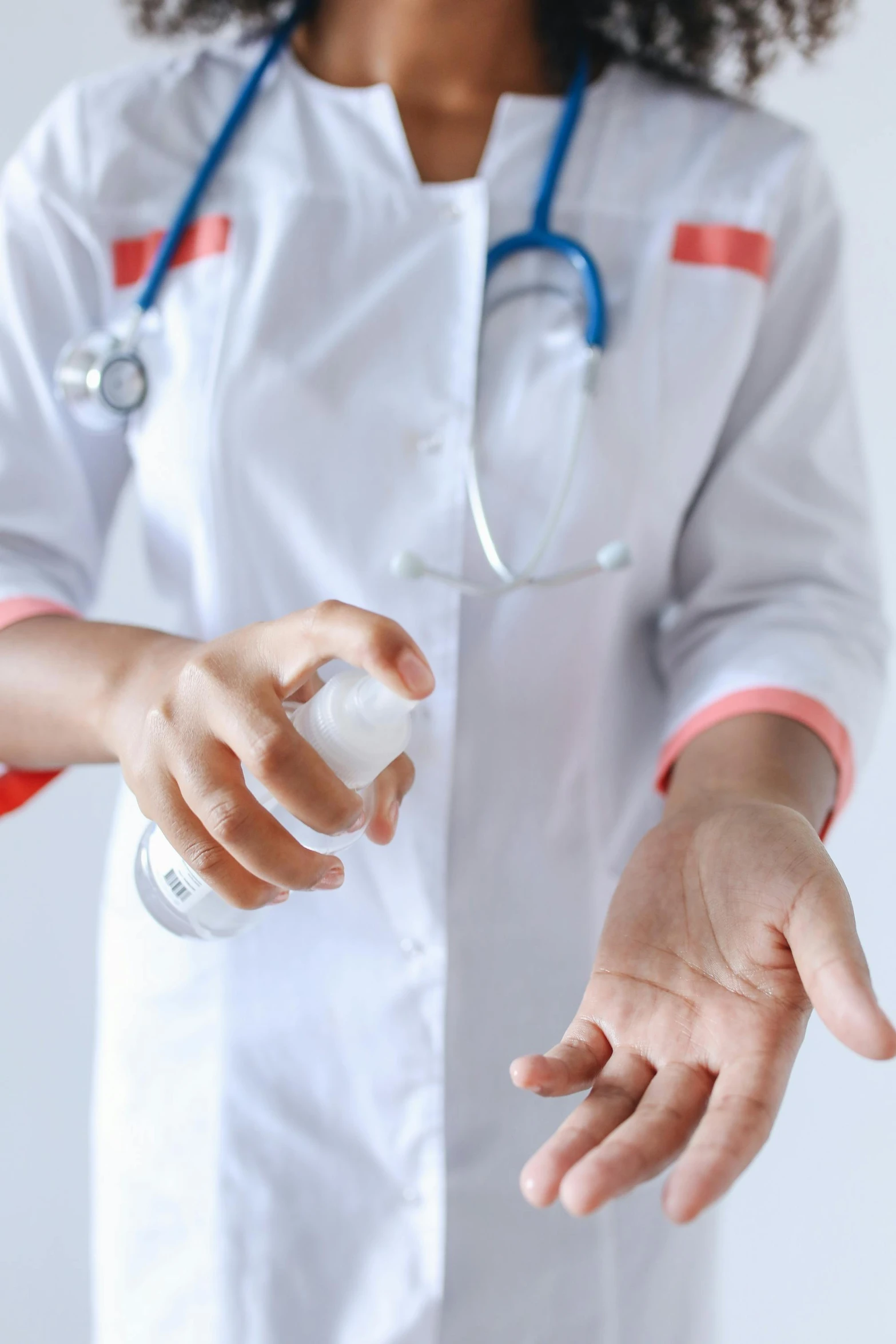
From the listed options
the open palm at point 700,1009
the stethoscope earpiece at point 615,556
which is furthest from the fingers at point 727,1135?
the stethoscope earpiece at point 615,556

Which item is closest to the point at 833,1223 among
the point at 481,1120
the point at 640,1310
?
the point at 640,1310

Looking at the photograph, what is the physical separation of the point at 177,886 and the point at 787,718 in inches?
13.3

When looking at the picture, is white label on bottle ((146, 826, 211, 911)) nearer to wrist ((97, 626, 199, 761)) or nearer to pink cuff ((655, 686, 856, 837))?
wrist ((97, 626, 199, 761))

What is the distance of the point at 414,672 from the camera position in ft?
1.45

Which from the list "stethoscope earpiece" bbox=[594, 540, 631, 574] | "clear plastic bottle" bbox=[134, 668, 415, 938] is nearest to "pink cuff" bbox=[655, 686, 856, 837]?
"stethoscope earpiece" bbox=[594, 540, 631, 574]

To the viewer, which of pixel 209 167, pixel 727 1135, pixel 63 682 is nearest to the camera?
pixel 727 1135

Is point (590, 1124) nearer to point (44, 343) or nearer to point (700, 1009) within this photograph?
point (700, 1009)

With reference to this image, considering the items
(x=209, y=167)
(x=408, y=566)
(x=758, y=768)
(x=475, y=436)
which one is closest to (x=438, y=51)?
(x=209, y=167)

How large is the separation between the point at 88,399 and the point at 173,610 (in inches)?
5.3

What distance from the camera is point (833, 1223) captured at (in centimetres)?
113

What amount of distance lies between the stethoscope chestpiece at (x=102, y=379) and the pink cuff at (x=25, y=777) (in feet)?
0.35

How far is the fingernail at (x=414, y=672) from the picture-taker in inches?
17.2

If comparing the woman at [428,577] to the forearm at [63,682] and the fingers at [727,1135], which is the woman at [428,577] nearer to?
the forearm at [63,682]

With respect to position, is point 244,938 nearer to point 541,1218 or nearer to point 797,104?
point 541,1218
